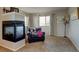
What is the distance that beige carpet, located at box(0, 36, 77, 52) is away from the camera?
1677mm

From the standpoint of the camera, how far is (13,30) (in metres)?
1.75

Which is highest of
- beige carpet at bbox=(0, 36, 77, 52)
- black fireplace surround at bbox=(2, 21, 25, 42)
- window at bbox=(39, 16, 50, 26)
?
window at bbox=(39, 16, 50, 26)

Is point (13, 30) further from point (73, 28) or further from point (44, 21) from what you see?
point (73, 28)

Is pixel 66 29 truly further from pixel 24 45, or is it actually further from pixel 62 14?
pixel 24 45

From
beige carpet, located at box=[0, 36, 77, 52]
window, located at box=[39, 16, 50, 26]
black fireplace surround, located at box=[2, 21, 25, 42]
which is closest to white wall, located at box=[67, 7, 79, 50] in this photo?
beige carpet, located at box=[0, 36, 77, 52]

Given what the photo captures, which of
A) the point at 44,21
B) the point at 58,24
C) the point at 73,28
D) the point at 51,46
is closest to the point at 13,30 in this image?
the point at 44,21

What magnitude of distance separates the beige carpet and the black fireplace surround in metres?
0.21

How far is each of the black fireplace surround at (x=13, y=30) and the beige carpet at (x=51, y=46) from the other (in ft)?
0.69

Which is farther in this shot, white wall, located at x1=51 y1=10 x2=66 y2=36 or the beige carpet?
white wall, located at x1=51 y1=10 x2=66 y2=36

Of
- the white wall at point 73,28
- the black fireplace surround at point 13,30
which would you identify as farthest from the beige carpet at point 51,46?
the black fireplace surround at point 13,30

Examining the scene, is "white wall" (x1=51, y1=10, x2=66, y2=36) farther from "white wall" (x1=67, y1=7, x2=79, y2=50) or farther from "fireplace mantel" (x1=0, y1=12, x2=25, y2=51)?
"fireplace mantel" (x1=0, y1=12, x2=25, y2=51)

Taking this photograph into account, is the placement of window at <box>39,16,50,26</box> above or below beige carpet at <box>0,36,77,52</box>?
above
